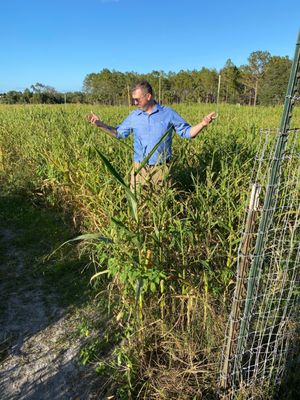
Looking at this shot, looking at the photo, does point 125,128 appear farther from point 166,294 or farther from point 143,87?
point 166,294

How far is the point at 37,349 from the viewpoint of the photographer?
254 cm

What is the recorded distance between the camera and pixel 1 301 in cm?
311

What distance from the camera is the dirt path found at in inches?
87.0

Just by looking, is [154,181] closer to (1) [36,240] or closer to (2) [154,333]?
(2) [154,333]

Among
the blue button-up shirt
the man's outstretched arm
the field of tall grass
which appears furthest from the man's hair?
the field of tall grass

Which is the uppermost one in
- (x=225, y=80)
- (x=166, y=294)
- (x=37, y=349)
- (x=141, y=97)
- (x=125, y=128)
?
(x=225, y=80)

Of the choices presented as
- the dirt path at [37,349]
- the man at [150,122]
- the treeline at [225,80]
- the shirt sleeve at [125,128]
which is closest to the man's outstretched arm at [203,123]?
the man at [150,122]

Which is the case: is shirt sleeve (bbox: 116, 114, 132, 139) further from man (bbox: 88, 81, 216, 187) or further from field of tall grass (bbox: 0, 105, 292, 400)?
field of tall grass (bbox: 0, 105, 292, 400)

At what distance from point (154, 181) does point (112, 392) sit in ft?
4.75

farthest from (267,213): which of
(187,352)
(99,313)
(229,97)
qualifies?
(229,97)

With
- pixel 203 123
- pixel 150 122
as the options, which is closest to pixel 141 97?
pixel 150 122

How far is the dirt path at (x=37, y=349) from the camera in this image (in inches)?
87.0

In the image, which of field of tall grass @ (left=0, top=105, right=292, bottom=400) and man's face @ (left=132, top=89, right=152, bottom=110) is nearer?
A: field of tall grass @ (left=0, top=105, right=292, bottom=400)

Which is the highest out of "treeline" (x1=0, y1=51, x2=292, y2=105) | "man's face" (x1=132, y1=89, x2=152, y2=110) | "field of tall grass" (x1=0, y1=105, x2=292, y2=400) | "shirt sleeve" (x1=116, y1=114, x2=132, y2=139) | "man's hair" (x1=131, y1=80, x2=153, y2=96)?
"treeline" (x1=0, y1=51, x2=292, y2=105)
